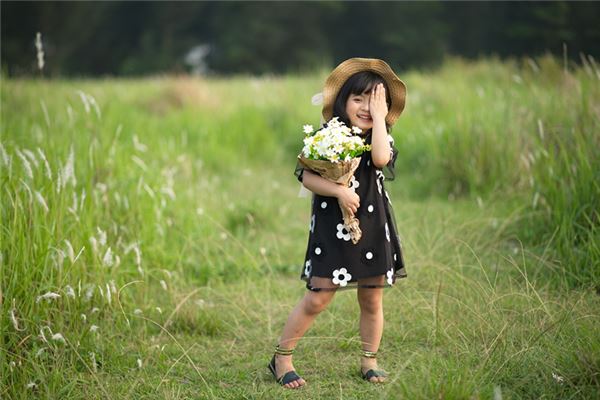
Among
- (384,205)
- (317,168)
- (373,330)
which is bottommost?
(373,330)

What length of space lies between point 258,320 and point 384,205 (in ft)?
4.56

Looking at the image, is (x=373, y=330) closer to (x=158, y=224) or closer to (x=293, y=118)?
(x=158, y=224)

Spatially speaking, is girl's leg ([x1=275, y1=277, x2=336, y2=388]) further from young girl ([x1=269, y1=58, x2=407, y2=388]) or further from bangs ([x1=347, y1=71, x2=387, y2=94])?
bangs ([x1=347, y1=71, x2=387, y2=94])

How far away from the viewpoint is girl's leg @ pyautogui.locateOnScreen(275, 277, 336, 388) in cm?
326

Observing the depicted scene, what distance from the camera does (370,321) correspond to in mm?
3393

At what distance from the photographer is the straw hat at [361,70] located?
329 centimetres

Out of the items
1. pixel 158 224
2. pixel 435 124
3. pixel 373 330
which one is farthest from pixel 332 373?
pixel 435 124

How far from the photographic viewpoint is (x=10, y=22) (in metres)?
29.0

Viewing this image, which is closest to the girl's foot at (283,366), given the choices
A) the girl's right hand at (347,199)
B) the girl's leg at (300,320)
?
the girl's leg at (300,320)

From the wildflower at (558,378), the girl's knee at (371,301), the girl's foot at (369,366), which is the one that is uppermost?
the girl's knee at (371,301)

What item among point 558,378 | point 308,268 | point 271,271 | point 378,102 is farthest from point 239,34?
point 558,378

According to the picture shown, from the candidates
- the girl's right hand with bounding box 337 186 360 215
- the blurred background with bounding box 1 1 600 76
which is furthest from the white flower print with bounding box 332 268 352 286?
the blurred background with bounding box 1 1 600 76

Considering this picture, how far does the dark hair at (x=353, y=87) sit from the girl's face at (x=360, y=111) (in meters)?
0.02

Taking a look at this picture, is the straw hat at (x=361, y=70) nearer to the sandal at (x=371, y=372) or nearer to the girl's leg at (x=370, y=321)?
the girl's leg at (x=370, y=321)
